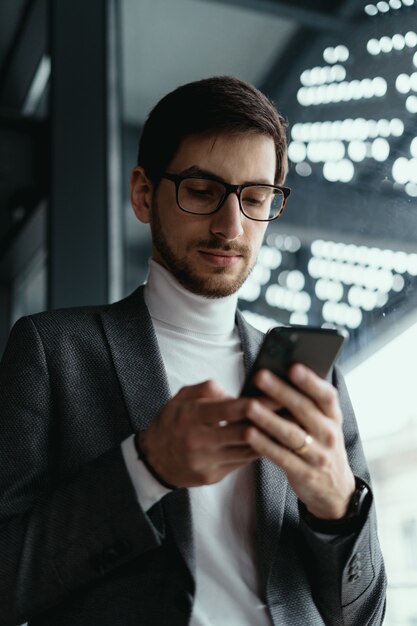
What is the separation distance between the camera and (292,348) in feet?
3.28

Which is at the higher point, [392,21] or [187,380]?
[392,21]

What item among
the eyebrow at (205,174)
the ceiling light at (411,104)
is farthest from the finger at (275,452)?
the ceiling light at (411,104)

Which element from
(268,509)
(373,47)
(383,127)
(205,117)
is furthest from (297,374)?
(373,47)

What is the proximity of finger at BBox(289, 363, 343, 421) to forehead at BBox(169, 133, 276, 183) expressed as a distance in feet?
1.75

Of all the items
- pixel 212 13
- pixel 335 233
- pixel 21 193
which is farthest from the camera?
pixel 21 193

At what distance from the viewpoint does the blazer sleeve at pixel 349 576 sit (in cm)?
126

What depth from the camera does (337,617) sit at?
135 cm

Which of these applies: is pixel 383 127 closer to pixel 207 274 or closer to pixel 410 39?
pixel 410 39

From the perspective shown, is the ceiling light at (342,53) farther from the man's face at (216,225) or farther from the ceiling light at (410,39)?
the man's face at (216,225)

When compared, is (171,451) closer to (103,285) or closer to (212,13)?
(103,285)

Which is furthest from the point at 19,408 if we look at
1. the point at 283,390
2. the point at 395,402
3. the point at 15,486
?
the point at 395,402

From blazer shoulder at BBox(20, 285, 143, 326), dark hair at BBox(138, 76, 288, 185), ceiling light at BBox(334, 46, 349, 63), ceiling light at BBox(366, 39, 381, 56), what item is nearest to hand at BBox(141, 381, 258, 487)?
blazer shoulder at BBox(20, 285, 143, 326)

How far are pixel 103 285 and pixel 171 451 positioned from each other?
220cm

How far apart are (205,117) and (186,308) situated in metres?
0.35
